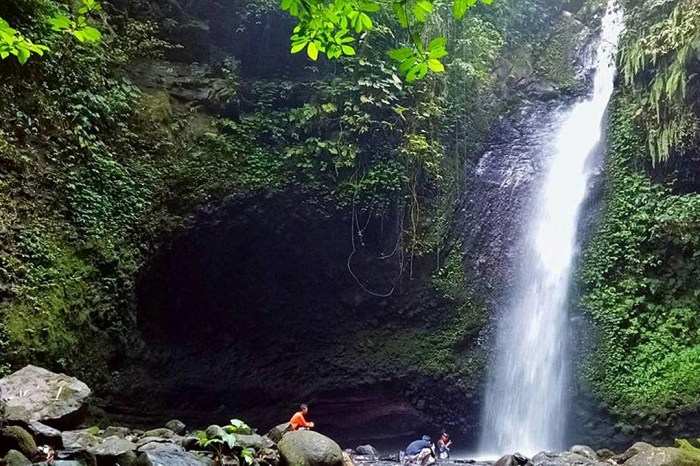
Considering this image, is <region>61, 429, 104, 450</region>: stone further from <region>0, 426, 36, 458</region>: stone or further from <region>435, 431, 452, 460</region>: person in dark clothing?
<region>435, 431, 452, 460</region>: person in dark clothing

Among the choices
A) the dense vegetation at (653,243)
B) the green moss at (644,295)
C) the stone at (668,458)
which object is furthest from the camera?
the dense vegetation at (653,243)

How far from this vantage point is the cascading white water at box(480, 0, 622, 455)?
32.2 feet

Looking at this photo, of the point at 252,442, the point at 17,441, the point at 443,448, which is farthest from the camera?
the point at 443,448

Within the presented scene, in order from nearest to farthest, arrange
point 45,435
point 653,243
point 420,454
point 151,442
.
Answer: point 45,435, point 151,442, point 420,454, point 653,243

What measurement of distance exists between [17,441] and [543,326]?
9.02 m

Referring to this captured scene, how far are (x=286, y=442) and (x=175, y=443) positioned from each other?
118 centimetres

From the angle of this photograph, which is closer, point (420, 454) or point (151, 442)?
point (151, 442)

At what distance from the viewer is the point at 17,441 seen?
3.98 metres

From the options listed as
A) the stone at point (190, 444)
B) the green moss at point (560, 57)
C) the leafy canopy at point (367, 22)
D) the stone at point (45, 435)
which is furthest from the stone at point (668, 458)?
the green moss at point (560, 57)

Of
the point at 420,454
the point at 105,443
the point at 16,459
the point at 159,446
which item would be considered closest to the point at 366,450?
the point at 420,454

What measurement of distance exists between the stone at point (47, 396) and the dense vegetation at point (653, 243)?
7.95 meters

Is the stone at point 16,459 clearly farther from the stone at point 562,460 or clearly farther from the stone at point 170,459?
the stone at point 562,460

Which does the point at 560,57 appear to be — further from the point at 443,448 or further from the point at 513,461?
the point at 513,461

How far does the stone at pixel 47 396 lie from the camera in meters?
5.13
